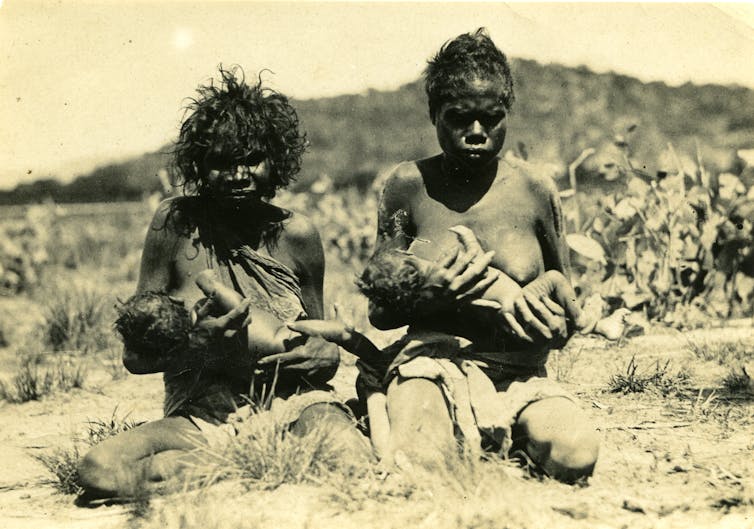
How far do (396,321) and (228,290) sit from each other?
1.97ft

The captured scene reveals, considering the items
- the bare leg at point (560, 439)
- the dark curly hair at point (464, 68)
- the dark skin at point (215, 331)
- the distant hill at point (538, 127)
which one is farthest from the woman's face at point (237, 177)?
the distant hill at point (538, 127)

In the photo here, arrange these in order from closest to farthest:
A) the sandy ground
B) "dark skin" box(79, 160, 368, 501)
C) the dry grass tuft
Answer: the sandy ground → "dark skin" box(79, 160, 368, 501) → the dry grass tuft

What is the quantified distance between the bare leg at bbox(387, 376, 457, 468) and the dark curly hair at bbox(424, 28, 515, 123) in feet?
3.37

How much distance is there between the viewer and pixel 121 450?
8.79ft

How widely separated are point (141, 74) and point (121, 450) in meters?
3.38

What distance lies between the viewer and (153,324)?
2.69m

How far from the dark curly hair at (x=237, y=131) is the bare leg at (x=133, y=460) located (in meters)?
0.98

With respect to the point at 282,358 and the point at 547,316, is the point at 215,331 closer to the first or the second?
the point at 282,358

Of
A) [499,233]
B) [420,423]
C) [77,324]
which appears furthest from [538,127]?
[420,423]

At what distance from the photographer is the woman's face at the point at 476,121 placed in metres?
2.89

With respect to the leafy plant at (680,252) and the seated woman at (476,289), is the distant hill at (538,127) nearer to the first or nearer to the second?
the leafy plant at (680,252)

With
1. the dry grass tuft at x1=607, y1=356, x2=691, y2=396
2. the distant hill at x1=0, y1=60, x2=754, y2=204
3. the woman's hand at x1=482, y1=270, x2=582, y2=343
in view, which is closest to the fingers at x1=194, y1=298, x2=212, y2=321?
the woman's hand at x1=482, y1=270, x2=582, y2=343

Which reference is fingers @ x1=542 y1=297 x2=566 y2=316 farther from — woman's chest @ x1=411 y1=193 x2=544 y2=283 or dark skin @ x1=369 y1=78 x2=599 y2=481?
woman's chest @ x1=411 y1=193 x2=544 y2=283

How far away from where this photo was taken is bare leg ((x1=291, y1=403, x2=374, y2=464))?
267cm
